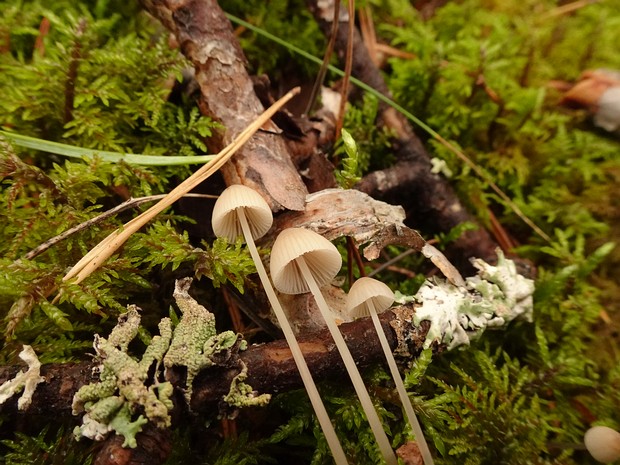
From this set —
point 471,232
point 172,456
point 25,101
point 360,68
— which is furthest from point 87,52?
point 471,232

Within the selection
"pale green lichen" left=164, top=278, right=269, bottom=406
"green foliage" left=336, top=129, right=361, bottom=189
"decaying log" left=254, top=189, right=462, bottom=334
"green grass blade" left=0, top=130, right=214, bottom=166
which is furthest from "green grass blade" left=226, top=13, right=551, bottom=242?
"pale green lichen" left=164, top=278, right=269, bottom=406

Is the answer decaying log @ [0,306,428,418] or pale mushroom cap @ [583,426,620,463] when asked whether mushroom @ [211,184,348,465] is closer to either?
decaying log @ [0,306,428,418]

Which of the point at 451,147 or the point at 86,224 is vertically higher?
the point at 451,147

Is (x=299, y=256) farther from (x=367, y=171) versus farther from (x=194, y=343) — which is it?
(x=367, y=171)

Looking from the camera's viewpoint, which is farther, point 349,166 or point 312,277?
point 349,166

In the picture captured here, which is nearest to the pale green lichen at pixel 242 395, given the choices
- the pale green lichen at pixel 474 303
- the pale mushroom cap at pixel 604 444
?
the pale green lichen at pixel 474 303

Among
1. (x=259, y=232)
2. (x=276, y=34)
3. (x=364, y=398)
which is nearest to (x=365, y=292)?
(x=364, y=398)

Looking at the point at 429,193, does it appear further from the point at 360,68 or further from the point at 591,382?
the point at 591,382
